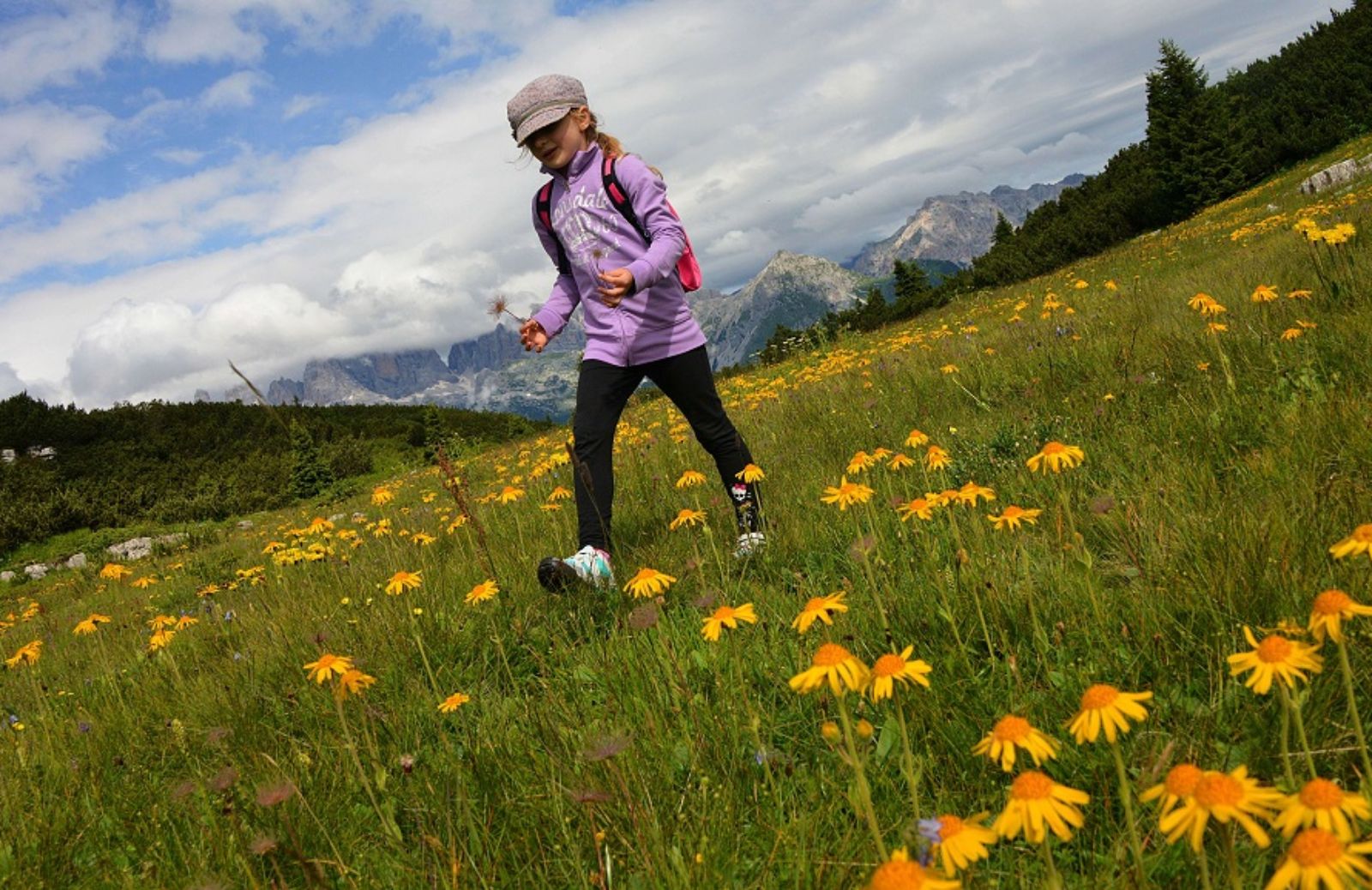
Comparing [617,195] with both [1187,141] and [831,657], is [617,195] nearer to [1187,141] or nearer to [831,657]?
[831,657]

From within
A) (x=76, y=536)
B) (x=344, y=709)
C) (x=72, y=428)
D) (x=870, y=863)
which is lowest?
(x=870, y=863)

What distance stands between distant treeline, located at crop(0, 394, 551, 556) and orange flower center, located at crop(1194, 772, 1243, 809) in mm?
16400

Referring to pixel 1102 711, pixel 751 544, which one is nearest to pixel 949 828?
pixel 1102 711

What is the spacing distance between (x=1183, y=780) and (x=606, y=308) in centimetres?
342

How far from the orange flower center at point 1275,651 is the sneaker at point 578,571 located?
2.55 meters

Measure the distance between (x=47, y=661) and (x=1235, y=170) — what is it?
43.1 metres

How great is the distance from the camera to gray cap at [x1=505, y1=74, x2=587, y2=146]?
146 inches

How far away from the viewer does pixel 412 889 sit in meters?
1.62

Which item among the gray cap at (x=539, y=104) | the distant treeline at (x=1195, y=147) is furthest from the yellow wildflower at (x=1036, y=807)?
the distant treeline at (x=1195, y=147)

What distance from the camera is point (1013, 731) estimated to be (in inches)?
43.7

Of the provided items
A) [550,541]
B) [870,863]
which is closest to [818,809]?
[870,863]

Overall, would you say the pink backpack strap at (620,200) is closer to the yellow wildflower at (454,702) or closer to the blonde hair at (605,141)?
the blonde hair at (605,141)

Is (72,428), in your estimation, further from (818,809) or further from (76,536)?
(818,809)

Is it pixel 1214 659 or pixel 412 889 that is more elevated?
pixel 412 889
